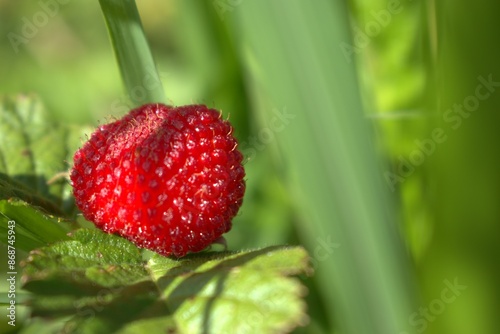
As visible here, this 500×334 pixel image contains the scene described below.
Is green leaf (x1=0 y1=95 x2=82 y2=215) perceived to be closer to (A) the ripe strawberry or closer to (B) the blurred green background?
(A) the ripe strawberry

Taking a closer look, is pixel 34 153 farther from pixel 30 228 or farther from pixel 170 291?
pixel 170 291

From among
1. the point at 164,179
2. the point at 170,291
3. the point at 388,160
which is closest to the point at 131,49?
the point at 164,179

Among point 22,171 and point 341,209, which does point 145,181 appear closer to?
point 341,209

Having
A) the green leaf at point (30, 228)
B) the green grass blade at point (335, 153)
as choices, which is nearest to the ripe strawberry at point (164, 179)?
the green leaf at point (30, 228)

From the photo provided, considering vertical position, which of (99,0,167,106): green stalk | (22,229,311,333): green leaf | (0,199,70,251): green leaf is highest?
(99,0,167,106): green stalk

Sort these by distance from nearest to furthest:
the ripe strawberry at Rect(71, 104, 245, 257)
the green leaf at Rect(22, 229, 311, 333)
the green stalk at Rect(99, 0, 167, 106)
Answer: the green leaf at Rect(22, 229, 311, 333)
the ripe strawberry at Rect(71, 104, 245, 257)
the green stalk at Rect(99, 0, 167, 106)

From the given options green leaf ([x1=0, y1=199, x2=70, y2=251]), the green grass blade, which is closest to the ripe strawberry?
green leaf ([x1=0, y1=199, x2=70, y2=251])

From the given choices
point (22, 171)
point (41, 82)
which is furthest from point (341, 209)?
point (41, 82)
